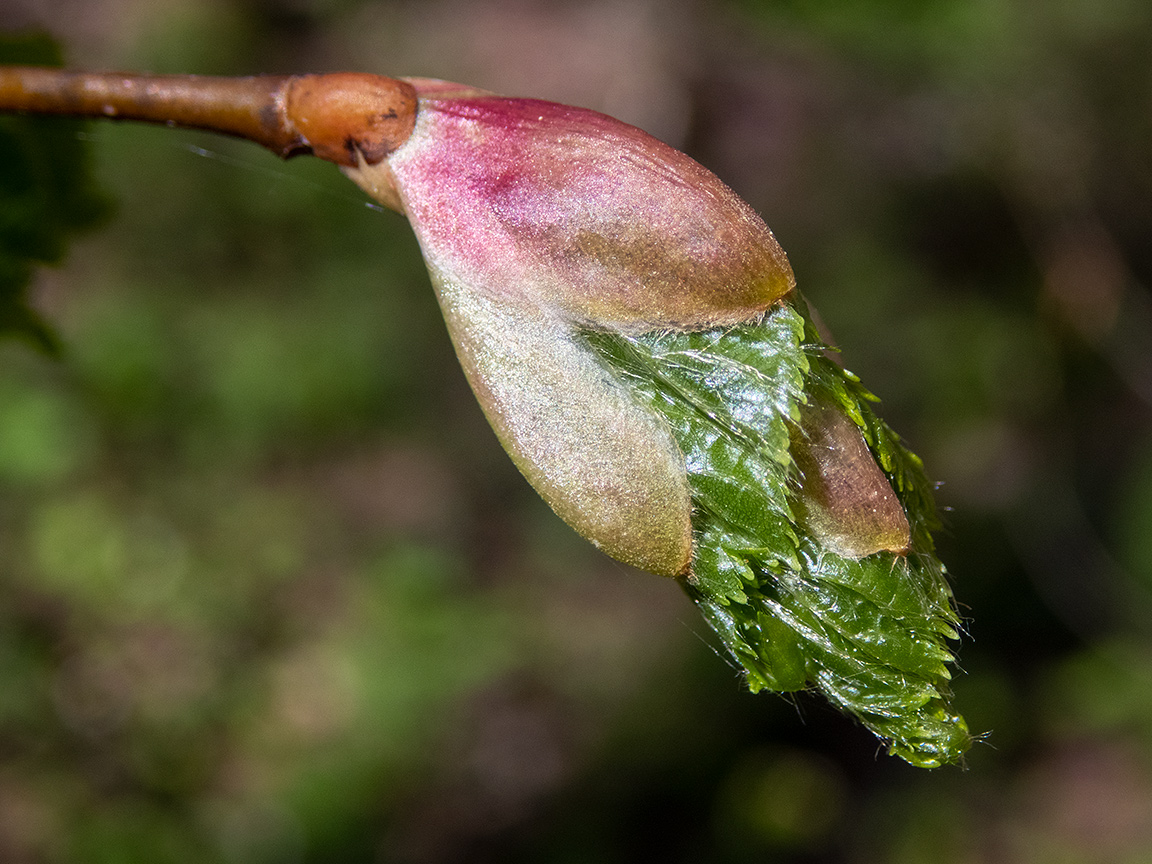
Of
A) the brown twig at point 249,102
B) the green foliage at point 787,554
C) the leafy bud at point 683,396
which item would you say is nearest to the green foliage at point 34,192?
the brown twig at point 249,102

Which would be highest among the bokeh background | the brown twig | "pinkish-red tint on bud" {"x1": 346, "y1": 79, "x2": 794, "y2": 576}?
the brown twig

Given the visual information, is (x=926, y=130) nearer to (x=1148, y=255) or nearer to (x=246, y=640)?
(x=1148, y=255)

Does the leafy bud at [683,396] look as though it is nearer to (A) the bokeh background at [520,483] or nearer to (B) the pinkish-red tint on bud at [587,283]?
(B) the pinkish-red tint on bud at [587,283]

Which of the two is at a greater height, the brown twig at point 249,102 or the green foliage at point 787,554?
the brown twig at point 249,102

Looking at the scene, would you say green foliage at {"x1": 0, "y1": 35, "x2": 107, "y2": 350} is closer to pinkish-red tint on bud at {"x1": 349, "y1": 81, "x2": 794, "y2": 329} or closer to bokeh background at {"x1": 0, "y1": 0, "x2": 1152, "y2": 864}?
pinkish-red tint on bud at {"x1": 349, "y1": 81, "x2": 794, "y2": 329}

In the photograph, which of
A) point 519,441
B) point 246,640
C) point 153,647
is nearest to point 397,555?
point 246,640

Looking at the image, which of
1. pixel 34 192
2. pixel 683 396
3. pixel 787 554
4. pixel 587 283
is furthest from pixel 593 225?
pixel 34 192

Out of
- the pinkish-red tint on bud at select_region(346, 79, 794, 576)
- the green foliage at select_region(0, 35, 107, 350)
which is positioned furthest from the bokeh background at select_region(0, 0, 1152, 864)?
the pinkish-red tint on bud at select_region(346, 79, 794, 576)
